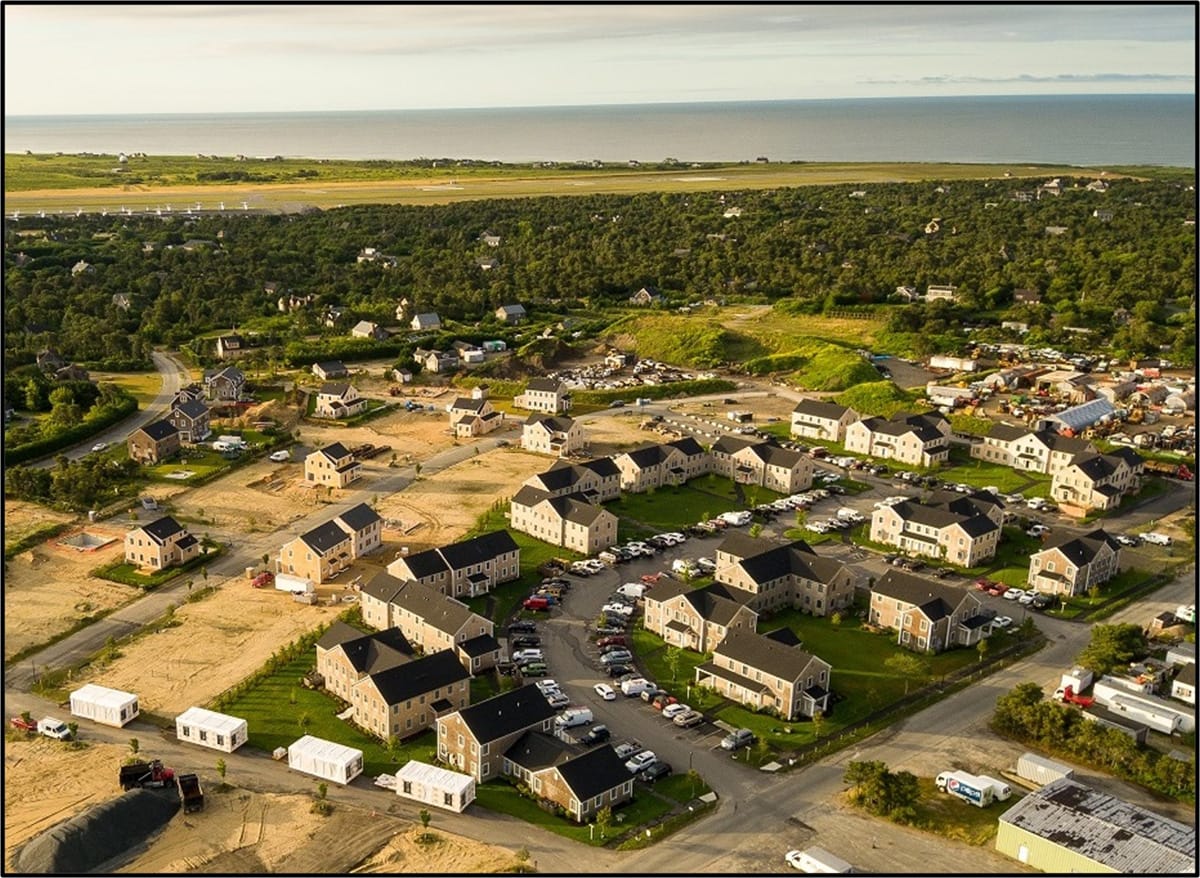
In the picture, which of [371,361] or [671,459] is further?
[371,361]

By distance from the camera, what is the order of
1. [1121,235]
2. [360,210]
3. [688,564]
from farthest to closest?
[360,210], [1121,235], [688,564]

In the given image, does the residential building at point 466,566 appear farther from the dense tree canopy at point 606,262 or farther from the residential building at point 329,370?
the dense tree canopy at point 606,262

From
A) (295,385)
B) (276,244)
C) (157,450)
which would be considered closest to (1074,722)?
(157,450)

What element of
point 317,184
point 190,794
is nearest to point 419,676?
point 190,794

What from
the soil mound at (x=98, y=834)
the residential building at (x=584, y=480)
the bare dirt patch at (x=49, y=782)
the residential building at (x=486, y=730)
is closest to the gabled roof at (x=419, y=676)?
the residential building at (x=486, y=730)

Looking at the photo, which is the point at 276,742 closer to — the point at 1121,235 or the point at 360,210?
the point at 1121,235

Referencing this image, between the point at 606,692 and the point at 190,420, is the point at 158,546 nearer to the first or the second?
the point at 190,420
